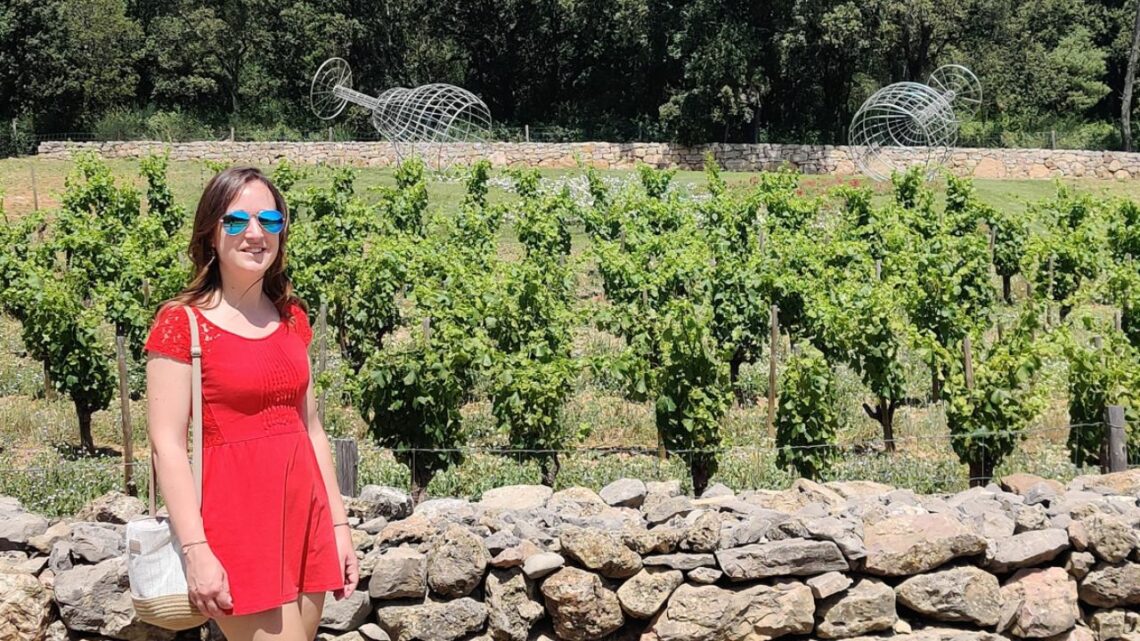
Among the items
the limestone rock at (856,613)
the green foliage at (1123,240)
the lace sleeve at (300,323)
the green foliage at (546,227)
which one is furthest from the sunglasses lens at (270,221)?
the green foliage at (1123,240)

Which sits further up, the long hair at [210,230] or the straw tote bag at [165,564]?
the long hair at [210,230]

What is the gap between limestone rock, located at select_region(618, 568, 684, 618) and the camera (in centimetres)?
567

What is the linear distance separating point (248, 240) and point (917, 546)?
3567 millimetres

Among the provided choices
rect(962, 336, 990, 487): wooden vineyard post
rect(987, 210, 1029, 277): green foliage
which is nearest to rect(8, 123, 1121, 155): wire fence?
rect(987, 210, 1029, 277): green foliage

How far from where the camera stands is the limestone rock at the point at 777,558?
5.70 metres

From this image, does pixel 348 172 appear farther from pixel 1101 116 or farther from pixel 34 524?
pixel 1101 116

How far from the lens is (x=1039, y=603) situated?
5.93m

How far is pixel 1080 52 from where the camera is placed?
4219 cm

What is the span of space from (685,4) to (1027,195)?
37.9 ft

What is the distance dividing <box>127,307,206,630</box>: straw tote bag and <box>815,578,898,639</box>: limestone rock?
3.21 meters

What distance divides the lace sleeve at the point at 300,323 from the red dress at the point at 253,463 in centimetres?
10

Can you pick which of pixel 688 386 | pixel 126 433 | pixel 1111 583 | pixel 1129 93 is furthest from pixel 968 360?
pixel 1129 93

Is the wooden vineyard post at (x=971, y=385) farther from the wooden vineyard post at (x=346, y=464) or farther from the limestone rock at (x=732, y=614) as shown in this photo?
the wooden vineyard post at (x=346, y=464)

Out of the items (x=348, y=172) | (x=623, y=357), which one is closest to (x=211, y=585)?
(x=623, y=357)
